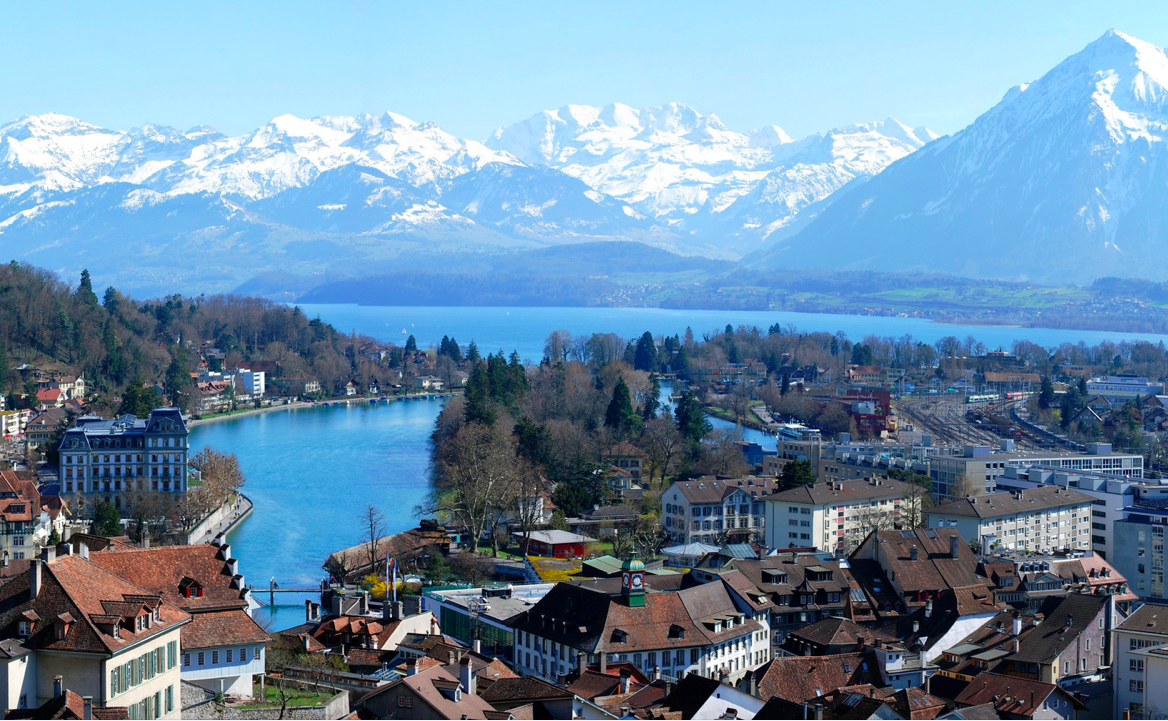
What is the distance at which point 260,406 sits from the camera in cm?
7294

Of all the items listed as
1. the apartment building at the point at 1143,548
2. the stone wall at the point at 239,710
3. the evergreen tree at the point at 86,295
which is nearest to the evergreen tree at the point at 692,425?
the apartment building at the point at 1143,548

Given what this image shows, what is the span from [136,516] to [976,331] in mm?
134811

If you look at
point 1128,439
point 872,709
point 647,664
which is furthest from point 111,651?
point 1128,439

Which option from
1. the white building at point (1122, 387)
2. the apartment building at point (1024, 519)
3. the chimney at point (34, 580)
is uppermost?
the chimney at point (34, 580)

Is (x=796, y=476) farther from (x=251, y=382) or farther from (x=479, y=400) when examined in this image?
(x=251, y=382)

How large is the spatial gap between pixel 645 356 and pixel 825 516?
166 feet

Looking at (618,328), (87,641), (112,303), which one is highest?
(112,303)

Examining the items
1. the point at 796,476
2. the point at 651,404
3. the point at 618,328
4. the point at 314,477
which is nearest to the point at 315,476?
the point at 314,477

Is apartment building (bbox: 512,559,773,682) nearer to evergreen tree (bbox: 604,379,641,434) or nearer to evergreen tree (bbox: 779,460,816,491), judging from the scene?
evergreen tree (bbox: 779,460,816,491)

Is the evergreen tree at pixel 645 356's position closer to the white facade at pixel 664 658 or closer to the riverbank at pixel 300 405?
the riverbank at pixel 300 405

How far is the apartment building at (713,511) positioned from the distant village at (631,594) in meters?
0.07

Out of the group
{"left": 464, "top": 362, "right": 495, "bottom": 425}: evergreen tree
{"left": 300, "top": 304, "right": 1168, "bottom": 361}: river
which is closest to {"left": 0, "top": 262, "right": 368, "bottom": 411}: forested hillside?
{"left": 464, "top": 362, "right": 495, "bottom": 425}: evergreen tree

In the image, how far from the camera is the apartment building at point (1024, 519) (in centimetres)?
3169

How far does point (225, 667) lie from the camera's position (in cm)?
1456
